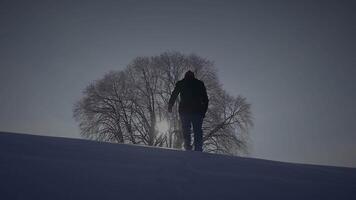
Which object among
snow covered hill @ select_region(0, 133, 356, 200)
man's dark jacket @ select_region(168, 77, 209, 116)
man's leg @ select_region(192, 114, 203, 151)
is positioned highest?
man's dark jacket @ select_region(168, 77, 209, 116)

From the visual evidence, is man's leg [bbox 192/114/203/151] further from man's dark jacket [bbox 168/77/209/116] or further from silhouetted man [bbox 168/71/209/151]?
man's dark jacket [bbox 168/77/209/116]

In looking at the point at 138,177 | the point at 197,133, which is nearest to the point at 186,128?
the point at 197,133

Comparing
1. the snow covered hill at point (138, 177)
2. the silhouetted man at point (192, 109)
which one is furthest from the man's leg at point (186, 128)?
the snow covered hill at point (138, 177)

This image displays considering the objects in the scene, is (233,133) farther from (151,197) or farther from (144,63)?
(151,197)

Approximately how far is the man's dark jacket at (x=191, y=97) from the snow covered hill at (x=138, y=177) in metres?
3.53

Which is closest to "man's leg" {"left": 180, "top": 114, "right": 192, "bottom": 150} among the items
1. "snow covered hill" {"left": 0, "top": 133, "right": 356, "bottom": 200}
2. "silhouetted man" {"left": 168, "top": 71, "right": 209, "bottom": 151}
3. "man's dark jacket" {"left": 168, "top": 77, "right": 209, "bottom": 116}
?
"silhouetted man" {"left": 168, "top": 71, "right": 209, "bottom": 151}

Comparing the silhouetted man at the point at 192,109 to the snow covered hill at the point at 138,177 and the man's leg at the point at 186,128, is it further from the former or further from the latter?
the snow covered hill at the point at 138,177

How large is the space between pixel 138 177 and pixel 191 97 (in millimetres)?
4876

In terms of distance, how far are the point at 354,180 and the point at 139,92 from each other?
18.5 meters

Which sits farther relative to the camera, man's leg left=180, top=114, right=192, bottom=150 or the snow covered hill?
man's leg left=180, top=114, right=192, bottom=150

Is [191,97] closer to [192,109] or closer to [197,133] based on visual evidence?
[192,109]

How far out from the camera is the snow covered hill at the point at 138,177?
2.27 meters

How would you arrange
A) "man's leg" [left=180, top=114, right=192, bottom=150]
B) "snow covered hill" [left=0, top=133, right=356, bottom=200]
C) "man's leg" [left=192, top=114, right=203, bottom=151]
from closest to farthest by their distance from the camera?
1. "snow covered hill" [left=0, top=133, right=356, bottom=200]
2. "man's leg" [left=192, top=114, right=203, bottom=151]
3. "man's leg" [left=180, top=114, right=192, bottom=150]

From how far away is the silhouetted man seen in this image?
737cm
